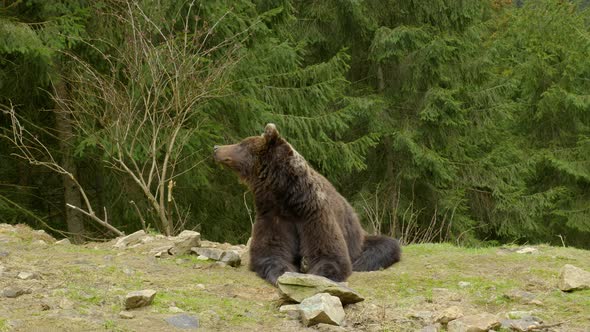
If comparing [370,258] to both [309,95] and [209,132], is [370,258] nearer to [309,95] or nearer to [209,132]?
[209,132]

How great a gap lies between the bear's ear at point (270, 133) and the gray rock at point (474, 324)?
2.79 metres

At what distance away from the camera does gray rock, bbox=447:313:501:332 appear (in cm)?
412

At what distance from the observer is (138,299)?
4215 mm

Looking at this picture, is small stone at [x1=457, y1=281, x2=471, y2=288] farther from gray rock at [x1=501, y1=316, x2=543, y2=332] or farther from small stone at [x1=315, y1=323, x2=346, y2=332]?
small stone at [x1=315, y1=323, x2=346, y2=332]

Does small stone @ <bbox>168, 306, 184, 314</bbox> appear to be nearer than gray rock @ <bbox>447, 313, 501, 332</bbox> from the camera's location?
No

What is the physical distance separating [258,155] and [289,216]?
0.69m

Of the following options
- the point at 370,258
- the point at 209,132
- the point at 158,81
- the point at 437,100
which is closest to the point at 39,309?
the point at 370,258

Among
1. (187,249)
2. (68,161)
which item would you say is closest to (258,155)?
(187,249)

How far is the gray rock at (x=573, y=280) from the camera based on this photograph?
5184 millimetres

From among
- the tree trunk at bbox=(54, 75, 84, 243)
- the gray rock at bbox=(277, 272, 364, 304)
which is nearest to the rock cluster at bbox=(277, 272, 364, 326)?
the gray rock at bbox=(277, 272, 364, 304)

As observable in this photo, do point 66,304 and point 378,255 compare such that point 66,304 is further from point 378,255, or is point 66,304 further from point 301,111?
point 301,111

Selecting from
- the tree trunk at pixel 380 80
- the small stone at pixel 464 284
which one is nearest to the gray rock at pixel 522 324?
the small stone at pixel 464 284

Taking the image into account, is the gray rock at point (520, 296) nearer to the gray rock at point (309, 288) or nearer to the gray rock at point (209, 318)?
the gray rock at point (309, 288)

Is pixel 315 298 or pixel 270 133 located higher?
pixel 270 133
